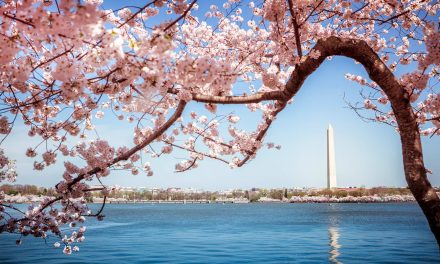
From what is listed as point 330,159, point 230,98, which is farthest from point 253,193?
point 230,98

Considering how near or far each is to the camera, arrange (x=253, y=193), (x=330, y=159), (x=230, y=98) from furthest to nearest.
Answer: (x=253, y=193) → (x=330, y=159) → (x=230, y=98)

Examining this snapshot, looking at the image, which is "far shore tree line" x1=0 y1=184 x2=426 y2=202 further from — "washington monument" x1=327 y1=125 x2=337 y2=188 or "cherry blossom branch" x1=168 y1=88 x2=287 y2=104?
"cherry blossom branch" x1=168 y1=88 x2=287 y2=104

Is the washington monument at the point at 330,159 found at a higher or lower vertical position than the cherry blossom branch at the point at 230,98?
higher

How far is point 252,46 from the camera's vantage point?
7309 mm

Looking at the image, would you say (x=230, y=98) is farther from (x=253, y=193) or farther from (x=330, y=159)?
(x=253, y=193)

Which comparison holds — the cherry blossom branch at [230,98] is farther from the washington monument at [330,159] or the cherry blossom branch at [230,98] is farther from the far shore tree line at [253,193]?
the far shore tree line at [253,193]

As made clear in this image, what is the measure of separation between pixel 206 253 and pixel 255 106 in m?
10.3

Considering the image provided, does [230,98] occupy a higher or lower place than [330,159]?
lower

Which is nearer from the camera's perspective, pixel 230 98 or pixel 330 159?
pixel 230 98

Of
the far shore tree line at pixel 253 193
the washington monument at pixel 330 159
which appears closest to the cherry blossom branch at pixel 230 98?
the washington monument at pixel 330 159

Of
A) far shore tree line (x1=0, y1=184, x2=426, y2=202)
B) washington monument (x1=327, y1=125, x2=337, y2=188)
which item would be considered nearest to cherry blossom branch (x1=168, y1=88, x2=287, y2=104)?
washington monument (x1=327, y1=125, x2=337, y2=188)

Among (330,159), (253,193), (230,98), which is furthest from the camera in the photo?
(253,193)

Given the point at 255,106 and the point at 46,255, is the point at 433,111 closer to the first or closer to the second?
the point at 255,106

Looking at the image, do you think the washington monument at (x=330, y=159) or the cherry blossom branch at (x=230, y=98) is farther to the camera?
the washington monument at (x=330, y=159)
